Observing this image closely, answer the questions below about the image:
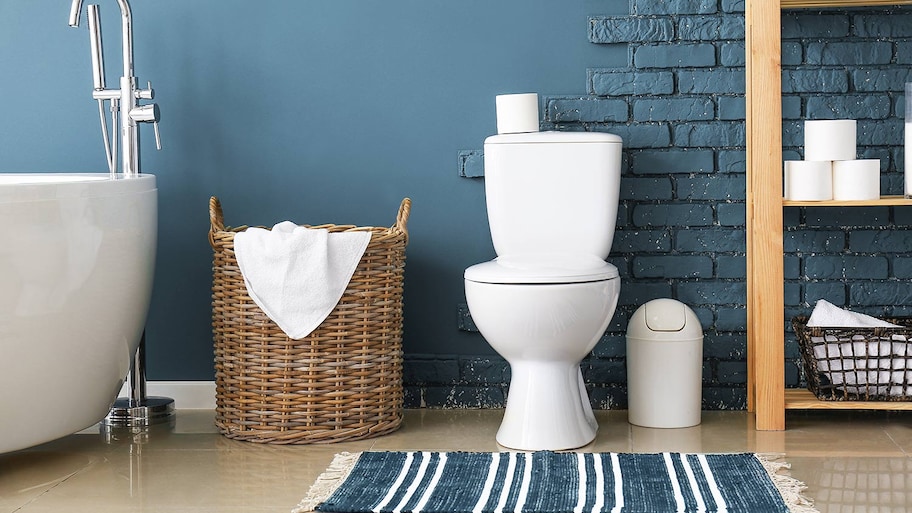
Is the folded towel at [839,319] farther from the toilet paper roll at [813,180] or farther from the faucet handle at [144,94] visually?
the faucet handle at [144,94]

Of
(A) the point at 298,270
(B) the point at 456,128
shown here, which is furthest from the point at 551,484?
(B) the point at 456,128

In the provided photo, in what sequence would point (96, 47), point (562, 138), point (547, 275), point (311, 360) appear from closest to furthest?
point (547, 275)
point (311, 360)
point (562, 138)
point (96, 47)

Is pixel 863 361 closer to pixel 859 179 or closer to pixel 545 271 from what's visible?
pixel 859 179

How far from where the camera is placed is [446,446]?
269cm

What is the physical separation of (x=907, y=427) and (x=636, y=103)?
116 centimetres

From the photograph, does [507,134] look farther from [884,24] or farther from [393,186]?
[884,24]

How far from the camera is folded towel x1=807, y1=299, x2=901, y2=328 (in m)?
2.76

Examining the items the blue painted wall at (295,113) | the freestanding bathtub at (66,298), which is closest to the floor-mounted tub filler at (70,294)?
the freestanding bathtub at (66,298)

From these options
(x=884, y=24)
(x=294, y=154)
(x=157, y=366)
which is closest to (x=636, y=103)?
(x=884, y=24)

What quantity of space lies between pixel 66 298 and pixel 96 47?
852 millimetres

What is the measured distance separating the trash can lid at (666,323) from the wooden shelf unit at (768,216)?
0.17m

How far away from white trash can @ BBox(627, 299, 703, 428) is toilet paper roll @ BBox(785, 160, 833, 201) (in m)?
0.44

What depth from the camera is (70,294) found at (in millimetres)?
2439

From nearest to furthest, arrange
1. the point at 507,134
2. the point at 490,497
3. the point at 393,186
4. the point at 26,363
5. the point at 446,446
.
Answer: the point at 490,497
the point at 26,363
the point at 446,446
the point at 507,134
the point at 393,186
